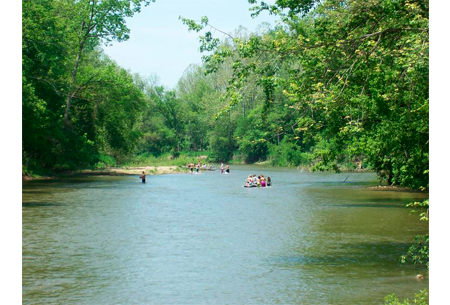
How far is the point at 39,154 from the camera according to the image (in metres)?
53.8

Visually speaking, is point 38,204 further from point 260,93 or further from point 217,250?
point 260,93

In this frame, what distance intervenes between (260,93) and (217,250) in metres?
60.2

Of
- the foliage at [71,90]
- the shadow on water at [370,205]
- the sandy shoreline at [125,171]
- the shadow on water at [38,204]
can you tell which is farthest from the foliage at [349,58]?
the sandy shoreline at [125,171]

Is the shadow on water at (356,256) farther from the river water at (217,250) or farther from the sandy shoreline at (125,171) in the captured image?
the sandy shoreline at (125,171)

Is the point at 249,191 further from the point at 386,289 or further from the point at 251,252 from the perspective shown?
the point at 386,289

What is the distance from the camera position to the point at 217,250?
65.9 ft

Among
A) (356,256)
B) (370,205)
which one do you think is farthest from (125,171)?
(356,256)

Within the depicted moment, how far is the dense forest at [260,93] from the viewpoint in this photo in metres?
14.2

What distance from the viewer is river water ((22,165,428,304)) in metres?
14.4

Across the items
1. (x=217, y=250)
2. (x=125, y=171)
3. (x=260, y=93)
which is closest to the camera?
(x=217, y=250)

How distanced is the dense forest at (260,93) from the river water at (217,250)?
305cm
